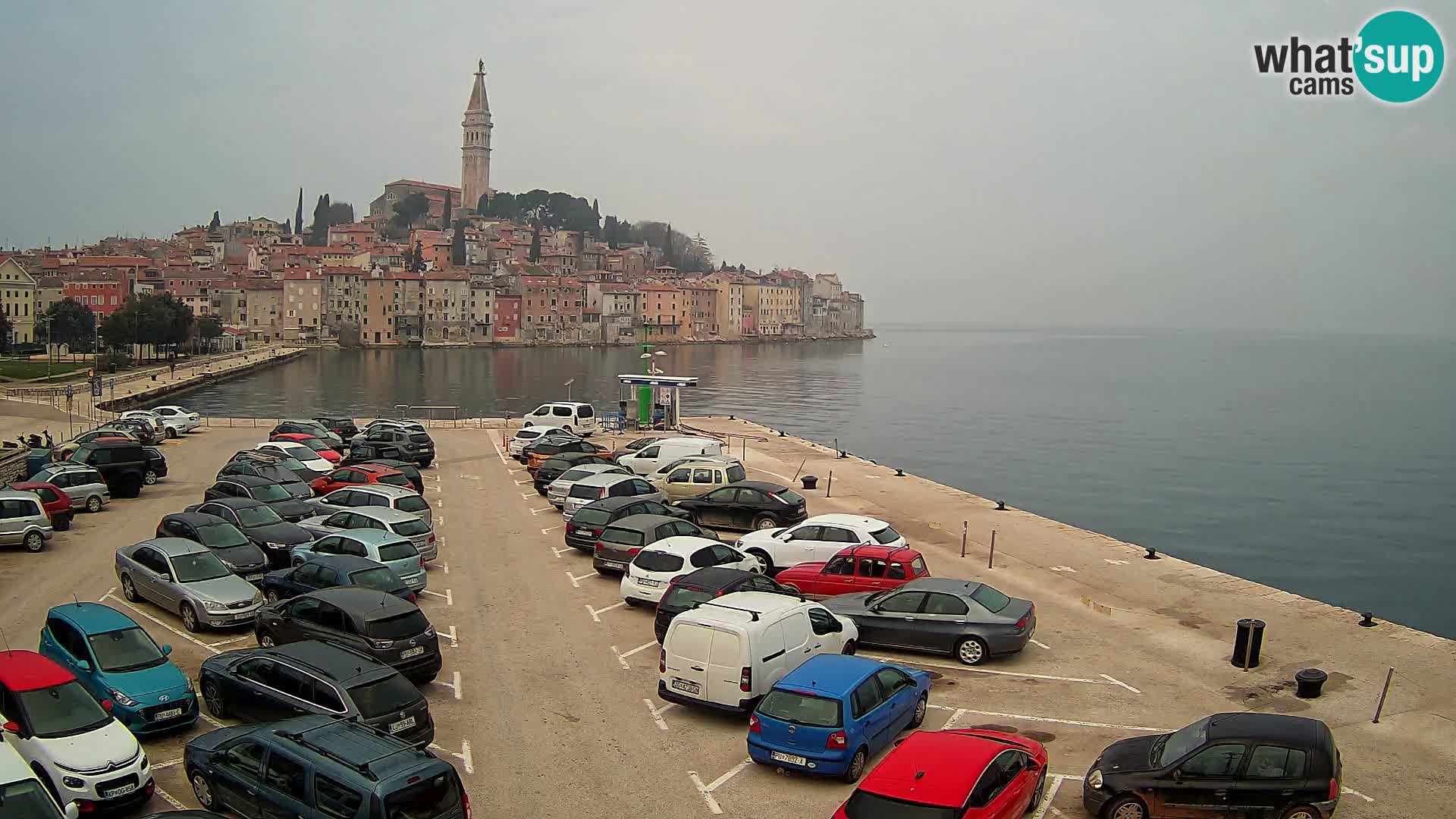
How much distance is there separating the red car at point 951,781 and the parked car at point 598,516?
1058cm

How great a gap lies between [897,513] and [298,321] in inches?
5621

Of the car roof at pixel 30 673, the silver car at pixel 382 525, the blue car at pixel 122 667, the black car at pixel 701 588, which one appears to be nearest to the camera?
the car roof at pixel 30 673

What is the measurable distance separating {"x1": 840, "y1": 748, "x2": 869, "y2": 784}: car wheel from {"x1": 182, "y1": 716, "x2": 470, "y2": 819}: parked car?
3.30m

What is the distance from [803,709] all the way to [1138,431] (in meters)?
70.2

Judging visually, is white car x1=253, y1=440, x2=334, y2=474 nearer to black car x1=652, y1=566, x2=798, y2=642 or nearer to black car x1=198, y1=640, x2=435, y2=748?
black car x1=652, y1=566, x2=798, y2=642

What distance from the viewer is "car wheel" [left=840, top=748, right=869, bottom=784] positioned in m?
9.47

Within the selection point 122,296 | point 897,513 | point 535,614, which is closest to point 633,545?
point 535,614

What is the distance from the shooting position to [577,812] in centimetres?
892

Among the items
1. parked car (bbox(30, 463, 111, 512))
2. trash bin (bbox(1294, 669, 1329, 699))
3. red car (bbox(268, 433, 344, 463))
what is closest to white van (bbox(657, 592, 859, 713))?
trash bin (bbox(1294, 669, 1329, 699))

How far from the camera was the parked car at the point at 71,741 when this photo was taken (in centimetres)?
836

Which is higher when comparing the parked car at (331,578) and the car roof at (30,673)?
the car roof at (30,673)

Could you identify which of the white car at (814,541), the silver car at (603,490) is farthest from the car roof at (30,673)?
the silver car at (603,490)

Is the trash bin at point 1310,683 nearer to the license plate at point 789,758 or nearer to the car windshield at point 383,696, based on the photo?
the license plate at point 789,758

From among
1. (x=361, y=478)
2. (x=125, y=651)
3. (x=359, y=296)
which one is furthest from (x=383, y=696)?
(x=359, y=296)
